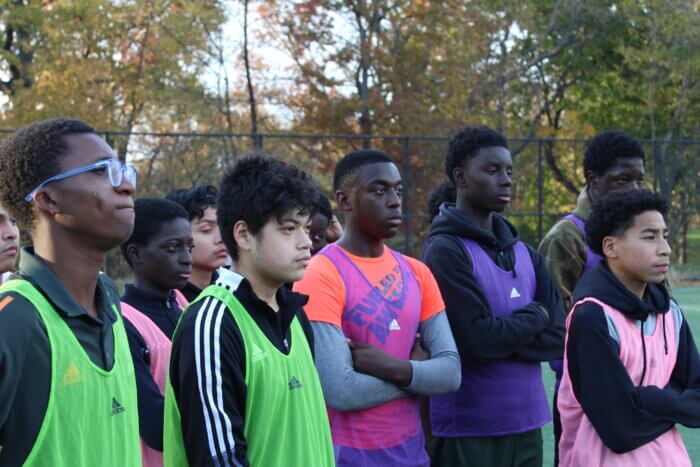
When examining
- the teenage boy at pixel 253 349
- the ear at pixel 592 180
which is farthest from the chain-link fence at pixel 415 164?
the teenage boy at pixel 253 349

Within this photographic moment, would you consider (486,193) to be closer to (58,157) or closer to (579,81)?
(58,157)

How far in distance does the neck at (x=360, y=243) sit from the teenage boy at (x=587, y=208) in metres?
1.32

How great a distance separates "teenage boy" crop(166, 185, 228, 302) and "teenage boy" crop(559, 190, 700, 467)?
1820mm

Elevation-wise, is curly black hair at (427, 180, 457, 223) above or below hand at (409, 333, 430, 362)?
above

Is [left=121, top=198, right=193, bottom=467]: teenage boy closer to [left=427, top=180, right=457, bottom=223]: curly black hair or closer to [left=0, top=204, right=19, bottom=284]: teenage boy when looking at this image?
[left=0, top=204, right=19, bottom=284]: teenage boy

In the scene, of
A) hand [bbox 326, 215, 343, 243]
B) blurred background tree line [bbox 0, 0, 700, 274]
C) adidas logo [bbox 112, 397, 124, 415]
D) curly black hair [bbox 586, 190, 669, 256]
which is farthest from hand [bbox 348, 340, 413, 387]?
blurred background tree line [bbox 0, 0, 700, 274]

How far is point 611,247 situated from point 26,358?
8.99ft

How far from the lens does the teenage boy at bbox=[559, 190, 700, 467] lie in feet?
11.9

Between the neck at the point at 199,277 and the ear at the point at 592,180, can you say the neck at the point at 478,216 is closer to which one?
the ear at the point at 592,180

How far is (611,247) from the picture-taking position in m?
4.04

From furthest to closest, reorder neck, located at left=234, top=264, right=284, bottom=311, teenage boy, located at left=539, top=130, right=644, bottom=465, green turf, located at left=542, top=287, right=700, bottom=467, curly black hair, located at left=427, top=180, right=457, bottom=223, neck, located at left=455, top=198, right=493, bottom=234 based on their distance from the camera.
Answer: green turf, located at left=542, top=287, right=700, bottom=467 < curly black hair, located at left=427, top=180, right=457, bottom=223 < teenage boy, located at left=539, top=130, right=644, bottom=465 < neck, located at left=455, top=198, right=493, bottom=234 < neck, located at left=234, top=264, right=284, bottom=311

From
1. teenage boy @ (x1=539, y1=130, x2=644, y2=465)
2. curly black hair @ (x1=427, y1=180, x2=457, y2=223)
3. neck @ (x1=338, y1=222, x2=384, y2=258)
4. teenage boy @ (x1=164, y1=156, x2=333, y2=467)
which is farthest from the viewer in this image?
curly black hair @ (x1=427, y1=180, x2=457, y2=223)

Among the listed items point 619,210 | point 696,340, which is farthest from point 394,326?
point 696,340

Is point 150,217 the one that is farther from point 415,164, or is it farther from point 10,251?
point 415,164
